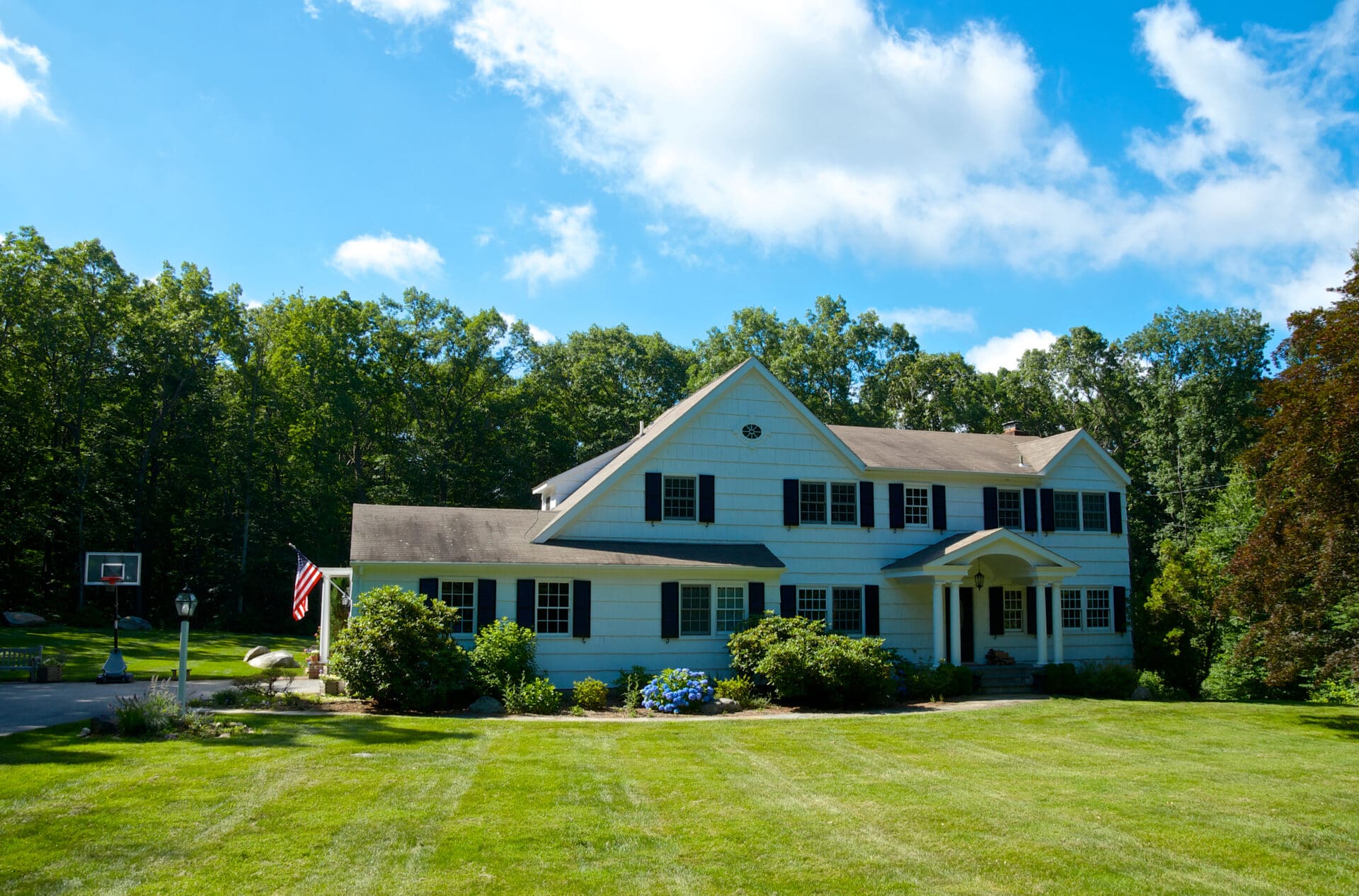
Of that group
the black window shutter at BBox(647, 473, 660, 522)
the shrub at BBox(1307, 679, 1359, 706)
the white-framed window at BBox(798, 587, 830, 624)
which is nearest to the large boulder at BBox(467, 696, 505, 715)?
the black window shutter at BBox(647, 473, 660, 522)

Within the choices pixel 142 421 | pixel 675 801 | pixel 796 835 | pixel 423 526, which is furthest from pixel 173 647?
pixel 796 835

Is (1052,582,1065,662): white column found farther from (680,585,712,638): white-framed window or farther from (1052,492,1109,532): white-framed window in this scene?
(680,585,712,638): white-framed window

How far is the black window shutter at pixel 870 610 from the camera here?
2344 centimetres

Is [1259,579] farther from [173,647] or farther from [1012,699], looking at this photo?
[173,647]

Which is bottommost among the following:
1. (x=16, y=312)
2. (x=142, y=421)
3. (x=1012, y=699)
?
(x=1012, y=699)

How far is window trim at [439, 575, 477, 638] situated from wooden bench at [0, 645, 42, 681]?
9.30m

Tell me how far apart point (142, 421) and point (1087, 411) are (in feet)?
154

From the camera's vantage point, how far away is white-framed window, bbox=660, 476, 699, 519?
74.2ft

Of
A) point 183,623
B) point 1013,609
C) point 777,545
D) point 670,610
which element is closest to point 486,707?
point 670,610

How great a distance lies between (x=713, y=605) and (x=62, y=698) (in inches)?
526

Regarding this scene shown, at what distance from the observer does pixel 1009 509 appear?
83.9 ft

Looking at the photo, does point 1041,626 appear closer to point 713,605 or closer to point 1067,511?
point 1067,511

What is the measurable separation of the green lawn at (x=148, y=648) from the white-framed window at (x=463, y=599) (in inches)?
261

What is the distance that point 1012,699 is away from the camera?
2070 centimetres
